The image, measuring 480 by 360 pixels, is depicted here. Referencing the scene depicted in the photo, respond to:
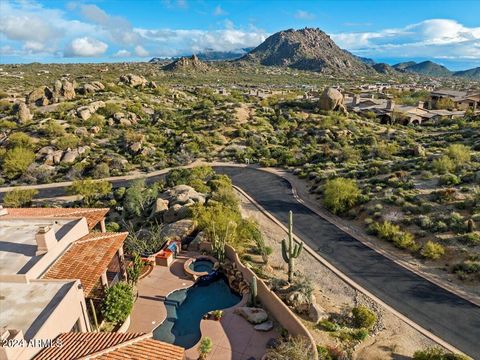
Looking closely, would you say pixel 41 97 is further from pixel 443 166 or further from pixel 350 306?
pixel 350 306

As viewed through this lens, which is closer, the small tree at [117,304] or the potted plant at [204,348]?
the potted plant at [204,348]

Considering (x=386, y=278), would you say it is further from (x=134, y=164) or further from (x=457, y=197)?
(x=134, y=164)

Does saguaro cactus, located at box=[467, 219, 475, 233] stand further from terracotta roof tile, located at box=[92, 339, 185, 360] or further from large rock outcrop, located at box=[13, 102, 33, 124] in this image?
large rock outcrop, located at box=[13, 102, 33, 124]

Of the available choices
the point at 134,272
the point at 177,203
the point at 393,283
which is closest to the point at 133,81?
the point at 177,203

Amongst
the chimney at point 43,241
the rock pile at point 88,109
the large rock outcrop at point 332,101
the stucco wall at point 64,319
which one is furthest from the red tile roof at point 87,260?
the large rock outcrop at point 332,101

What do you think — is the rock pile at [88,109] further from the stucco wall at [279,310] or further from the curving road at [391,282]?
the stucco wall at [279,310]

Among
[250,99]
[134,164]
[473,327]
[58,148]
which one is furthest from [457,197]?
[250,99]

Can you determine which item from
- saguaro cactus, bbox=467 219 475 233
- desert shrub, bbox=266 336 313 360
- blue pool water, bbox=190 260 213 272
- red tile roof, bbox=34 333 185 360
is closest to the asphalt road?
saguaro cactus, bbox=467 219 475 233
